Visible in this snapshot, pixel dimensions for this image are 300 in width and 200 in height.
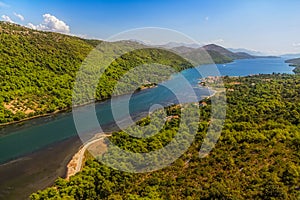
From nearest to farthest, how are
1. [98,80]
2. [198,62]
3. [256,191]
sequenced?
[256,191] → [98,80] → [198,62]

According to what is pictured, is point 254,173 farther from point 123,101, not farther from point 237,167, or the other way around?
point 123,101

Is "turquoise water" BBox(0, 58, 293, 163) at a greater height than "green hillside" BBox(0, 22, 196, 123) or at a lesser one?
lesser

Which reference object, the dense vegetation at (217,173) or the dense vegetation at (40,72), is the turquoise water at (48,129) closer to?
the dense vegetation at (40,72)

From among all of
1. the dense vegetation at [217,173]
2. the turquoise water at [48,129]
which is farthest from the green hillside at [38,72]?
the dense vegetation at [217,173]

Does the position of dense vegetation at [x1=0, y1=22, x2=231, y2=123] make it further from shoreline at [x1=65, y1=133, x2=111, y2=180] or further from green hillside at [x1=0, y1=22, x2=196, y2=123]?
shoreline at [x1=65, y1=133, x2=111, y2=180]

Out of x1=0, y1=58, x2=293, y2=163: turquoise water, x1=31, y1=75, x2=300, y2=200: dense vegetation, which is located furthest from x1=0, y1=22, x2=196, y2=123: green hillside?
x1=31, y1=75, x2=300, y2=200: dense vegetation

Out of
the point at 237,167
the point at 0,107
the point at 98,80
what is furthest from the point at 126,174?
the point at 98,80
